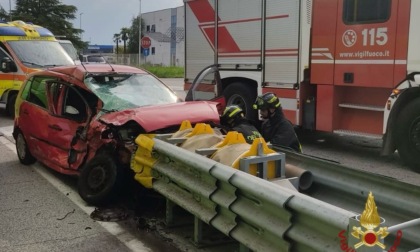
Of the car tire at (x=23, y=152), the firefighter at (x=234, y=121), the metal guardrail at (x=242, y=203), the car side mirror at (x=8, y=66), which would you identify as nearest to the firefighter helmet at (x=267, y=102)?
the firefighter at (x=234, y=121)

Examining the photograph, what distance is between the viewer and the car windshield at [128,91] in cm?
593

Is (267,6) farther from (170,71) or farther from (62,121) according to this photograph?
(170,71)

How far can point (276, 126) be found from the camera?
5.59 m

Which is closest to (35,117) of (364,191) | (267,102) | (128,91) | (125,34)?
(128,91)

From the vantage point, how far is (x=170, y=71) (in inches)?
1752

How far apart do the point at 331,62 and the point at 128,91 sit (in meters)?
3.62

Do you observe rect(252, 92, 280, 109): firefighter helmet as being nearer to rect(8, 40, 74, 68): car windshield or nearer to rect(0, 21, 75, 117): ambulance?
rect(0, 21, 75, 117): ambulance

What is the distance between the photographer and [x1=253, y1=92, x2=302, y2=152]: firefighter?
5.43m

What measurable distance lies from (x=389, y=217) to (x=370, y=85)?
4561 millimetres

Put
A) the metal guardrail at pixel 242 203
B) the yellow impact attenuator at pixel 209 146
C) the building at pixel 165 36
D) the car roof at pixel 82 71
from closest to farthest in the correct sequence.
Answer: the metal guardrail at pixel 242 203
the yellow impact attenuator at pixel 209 146
the car roof at pixel 82 71
the building at pixel 165 36

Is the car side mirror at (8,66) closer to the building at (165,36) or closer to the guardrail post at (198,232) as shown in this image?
the guardrail post at (198,232)

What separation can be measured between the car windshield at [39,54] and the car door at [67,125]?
7.26m

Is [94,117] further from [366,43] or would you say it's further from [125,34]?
[125,34]

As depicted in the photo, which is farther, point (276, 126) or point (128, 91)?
point (128, 91)
